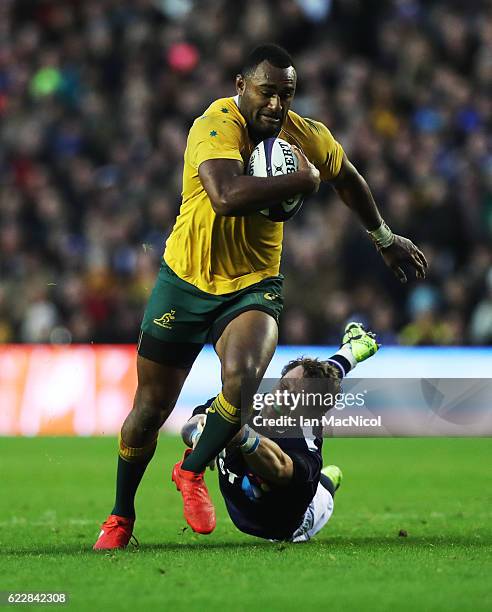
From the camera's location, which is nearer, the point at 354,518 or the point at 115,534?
the point at 115,534

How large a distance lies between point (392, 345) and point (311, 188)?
8.66 metres

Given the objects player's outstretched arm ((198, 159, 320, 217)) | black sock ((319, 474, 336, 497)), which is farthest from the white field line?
player's outstretched arm ((198, 159, 320, 217))

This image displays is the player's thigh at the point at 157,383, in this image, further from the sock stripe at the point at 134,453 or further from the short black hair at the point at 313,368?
the short black hair at the point at 313,368

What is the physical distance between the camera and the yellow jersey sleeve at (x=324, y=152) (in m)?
6.84

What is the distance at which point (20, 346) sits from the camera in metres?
14.8

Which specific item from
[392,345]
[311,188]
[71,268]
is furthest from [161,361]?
[71,268]

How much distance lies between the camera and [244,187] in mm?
6055

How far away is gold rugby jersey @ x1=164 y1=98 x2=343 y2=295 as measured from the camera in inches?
255

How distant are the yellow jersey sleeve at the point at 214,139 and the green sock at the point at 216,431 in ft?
3.75

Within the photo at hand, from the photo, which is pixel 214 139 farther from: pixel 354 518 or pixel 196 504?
pixel 354 518

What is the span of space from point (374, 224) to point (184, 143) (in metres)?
9.91

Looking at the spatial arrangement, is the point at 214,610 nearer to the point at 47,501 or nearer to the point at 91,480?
the point at 47,501

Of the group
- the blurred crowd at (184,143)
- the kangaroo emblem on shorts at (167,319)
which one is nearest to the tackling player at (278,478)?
the kangaroo emblem on shorts at (167,319)

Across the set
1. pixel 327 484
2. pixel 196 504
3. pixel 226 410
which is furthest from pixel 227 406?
pixel 327 484
